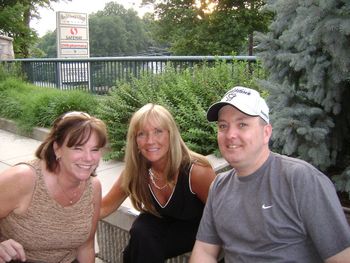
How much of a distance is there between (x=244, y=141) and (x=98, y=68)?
653 centimetres

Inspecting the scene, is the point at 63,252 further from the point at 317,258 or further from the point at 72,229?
the point at 317,258

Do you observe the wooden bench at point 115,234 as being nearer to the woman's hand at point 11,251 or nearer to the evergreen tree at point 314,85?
the woman's hand at point 11,251

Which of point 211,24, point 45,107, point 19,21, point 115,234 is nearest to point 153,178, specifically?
point 115,234

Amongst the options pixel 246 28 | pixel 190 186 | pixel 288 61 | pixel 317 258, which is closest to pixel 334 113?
pixel 288 61

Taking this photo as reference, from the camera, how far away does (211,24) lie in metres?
22.7

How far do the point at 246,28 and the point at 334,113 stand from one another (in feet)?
64.8

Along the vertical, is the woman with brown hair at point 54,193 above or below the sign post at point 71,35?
below

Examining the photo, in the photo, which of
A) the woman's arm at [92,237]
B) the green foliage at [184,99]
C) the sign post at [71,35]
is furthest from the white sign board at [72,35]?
the woman's arm at [92,237]

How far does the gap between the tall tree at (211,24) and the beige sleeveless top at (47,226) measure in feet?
62.5

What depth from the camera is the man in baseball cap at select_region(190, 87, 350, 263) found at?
1.55 metres

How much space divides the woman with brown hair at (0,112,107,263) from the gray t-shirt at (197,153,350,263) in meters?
0.77

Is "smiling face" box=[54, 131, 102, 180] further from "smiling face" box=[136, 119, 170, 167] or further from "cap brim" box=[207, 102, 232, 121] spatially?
"cap brim" box=[207, 102, 232, 121]

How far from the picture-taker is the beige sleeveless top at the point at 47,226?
2145 millimetres

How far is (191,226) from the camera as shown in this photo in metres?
2.63
